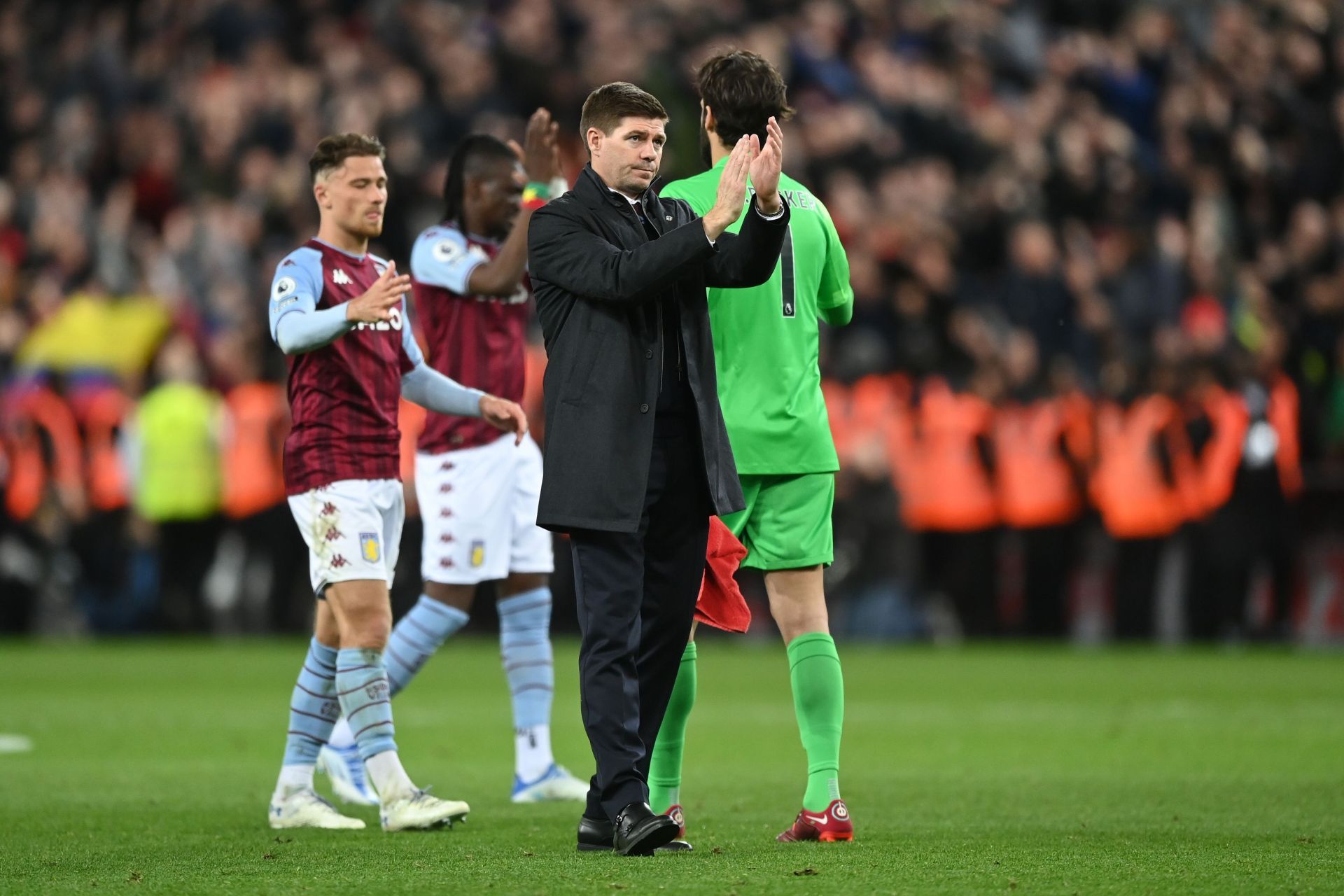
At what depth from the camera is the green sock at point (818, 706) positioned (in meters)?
6.29

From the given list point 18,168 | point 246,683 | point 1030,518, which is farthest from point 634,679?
point 18,168

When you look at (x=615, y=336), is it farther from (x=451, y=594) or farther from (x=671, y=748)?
(x=451, y=594)

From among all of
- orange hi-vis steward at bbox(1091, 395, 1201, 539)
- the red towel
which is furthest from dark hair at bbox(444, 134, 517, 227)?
orange hi-vis steward at bbox(1091, 395, 1201, 539)

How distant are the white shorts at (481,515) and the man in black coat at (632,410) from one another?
7.03ft

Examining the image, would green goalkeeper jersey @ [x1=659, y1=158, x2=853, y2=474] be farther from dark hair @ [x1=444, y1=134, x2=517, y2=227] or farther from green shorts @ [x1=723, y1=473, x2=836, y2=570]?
dark hair @ [x1=444, y1=134, x2=517, y2=227]

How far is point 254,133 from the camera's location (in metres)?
20.8

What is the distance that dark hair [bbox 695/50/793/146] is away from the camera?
251 inches

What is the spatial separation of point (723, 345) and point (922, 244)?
1176 cm

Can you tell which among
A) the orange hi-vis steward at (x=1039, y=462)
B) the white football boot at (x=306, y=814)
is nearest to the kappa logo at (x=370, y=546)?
the white football boot at (x=306, y=814)

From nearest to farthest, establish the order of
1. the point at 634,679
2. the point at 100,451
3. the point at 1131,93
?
the point at 634,679 → the point at 100,451 → the point at 1131,93

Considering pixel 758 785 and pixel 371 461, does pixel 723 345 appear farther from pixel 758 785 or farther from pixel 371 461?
pixel 758 785

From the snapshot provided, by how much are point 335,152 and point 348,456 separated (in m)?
1.07

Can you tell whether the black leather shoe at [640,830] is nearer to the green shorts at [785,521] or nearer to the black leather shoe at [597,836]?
the black leather shoe at [597,836]

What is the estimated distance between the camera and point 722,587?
631 cm
